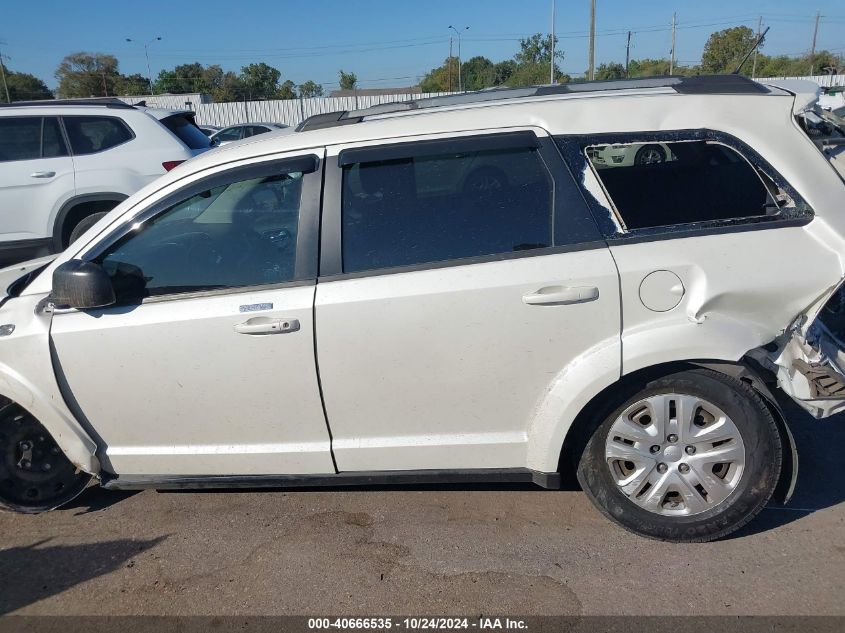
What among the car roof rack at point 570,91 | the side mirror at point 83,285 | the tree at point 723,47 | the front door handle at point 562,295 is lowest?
the front door handle at point 562,295

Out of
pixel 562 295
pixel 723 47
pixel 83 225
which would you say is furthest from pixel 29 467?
pixel 723 47

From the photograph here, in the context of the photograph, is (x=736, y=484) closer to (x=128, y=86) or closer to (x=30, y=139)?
(x=30, y=139)

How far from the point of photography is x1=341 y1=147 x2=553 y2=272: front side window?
2988mm

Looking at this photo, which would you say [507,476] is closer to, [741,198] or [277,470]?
[277,470]

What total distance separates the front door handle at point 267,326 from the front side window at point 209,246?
204 mm

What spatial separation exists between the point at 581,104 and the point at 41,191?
21.3 ft

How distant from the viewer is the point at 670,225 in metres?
3.02

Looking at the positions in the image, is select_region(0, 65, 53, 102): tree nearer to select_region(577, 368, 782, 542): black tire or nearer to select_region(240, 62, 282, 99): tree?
select_region(240, 62, 282, 99): tree

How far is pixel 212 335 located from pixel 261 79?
74.8 metres

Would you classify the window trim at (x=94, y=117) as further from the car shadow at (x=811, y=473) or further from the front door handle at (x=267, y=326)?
the car shadow at (x=811, y=473)

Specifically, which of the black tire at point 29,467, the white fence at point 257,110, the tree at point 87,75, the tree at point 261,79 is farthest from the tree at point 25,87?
the black tire at point 29,467

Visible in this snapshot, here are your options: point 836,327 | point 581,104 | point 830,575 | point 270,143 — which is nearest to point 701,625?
point 830,575

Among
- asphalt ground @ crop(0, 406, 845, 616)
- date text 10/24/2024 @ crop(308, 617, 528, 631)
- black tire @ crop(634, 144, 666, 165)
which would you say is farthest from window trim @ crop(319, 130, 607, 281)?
date text 10/24/2024 @ crop(308, 617, 528, 631)

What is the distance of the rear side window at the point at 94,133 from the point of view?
7.53 meters
